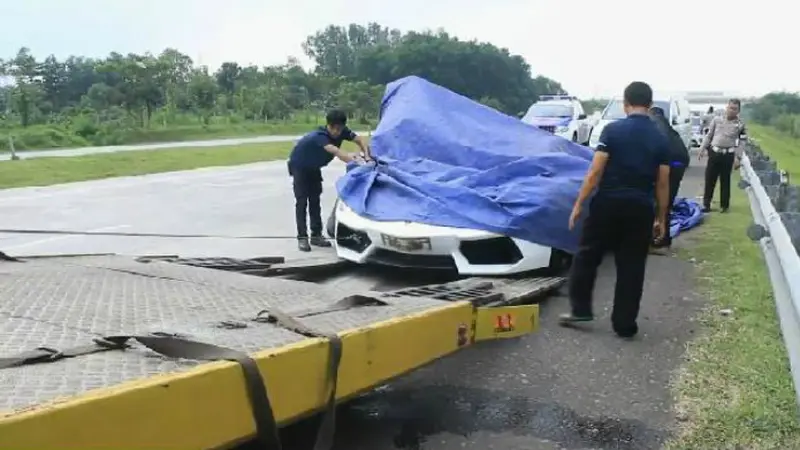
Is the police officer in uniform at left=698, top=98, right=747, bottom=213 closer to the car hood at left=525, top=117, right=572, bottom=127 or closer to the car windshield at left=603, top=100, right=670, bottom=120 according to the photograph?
the car windshield at left=603, top=100, right=670, bottom=120

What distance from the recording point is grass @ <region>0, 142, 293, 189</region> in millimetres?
19969

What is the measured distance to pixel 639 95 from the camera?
555 cm

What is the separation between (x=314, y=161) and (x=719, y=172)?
6.48 meters

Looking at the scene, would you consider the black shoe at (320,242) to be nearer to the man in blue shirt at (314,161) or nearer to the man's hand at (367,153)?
the man in blue shirt at (314,161)

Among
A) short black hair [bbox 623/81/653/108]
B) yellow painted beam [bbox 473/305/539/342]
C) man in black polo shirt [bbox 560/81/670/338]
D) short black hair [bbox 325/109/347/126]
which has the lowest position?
yellow painted beam [bbox 473/305/539/342]

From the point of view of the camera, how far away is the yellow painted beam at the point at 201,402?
6.73ft

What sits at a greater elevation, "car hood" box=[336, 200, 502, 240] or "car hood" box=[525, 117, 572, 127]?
"car hood" box=[525, 117, 572, 127]

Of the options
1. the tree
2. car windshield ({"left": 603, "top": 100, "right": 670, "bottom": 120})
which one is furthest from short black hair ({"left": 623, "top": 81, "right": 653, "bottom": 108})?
the tree

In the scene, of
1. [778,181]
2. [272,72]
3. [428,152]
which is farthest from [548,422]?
[272,72]

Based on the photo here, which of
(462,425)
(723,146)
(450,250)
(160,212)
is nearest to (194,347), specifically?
(462,425)

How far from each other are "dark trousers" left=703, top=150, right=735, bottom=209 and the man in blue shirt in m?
5.98

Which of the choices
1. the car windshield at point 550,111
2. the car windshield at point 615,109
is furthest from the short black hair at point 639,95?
the car windshield at point 550,111

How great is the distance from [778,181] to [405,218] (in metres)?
→ 5.42

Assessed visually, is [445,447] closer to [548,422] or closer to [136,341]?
[548,422]
